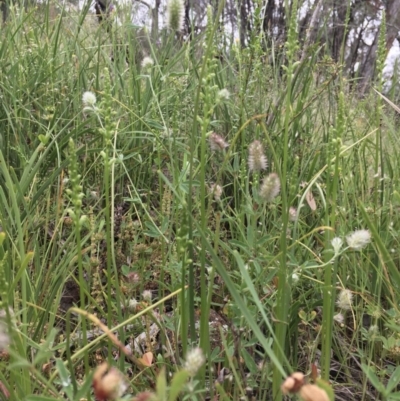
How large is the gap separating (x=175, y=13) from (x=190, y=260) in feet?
1.69

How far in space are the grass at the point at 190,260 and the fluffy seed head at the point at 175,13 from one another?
0.06 metres

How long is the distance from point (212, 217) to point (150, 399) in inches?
39.2

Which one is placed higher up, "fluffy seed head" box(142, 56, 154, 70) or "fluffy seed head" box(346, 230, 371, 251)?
"fluffy seed head" box(142, 56, 154, 70)

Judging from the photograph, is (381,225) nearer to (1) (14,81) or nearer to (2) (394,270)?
(2) (394,270)

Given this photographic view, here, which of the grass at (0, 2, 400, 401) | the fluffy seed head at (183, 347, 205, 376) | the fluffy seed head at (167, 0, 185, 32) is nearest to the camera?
the fluffy seed head at (183, 347, 205, 376)

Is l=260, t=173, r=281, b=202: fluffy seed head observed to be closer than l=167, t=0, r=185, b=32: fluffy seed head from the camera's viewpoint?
Yes

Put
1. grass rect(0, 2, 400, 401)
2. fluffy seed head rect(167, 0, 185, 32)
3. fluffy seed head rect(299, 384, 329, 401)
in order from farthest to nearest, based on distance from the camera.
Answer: fluffy seed head rect(167, 0, 185, 32)
grass rect(0, 2, 400, 401)
fluffy seed head rect(299, 384, 329, 401)

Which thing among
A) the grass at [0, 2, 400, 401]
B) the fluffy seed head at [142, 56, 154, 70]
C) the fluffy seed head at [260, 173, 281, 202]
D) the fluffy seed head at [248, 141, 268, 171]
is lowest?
the grass at [0, 2, 400, 401]

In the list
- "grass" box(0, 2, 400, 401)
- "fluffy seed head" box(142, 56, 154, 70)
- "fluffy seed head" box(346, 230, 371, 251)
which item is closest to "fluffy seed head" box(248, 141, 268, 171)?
"grass" box(0, 2, 400, 401)

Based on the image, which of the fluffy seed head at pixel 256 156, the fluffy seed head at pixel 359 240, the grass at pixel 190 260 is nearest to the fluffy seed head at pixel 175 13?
the grass at pixel 190 260

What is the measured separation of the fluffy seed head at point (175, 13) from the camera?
0.95 meters

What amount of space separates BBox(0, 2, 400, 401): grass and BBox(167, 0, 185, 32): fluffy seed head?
2.5 inches

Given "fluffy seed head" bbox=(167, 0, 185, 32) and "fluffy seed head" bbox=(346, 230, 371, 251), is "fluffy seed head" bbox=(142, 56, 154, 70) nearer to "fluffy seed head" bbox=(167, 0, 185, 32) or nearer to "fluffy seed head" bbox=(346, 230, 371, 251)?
"fluffy seed head" bbox=(167, 0, 185, 32)

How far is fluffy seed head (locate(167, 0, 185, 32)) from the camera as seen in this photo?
0.95 metres
